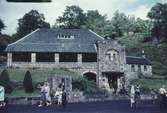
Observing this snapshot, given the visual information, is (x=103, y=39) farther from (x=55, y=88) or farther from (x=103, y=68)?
(x=55, y=88)

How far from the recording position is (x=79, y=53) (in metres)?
34.1

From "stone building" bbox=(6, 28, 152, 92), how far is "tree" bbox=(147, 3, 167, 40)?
776 inches

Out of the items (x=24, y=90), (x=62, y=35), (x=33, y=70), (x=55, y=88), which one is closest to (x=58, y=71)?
(x=33, y=70)

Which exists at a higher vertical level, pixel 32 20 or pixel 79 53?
pixel 32 20

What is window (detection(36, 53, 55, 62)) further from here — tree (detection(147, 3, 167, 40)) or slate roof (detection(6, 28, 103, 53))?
tree (detection(147, 3, 167, 40))

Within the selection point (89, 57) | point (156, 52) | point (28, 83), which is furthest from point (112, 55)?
point (156, 52)

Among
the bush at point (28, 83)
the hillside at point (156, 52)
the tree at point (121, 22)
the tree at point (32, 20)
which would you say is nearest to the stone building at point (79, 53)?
the bush at point (28, 83)

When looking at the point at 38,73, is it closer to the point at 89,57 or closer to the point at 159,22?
the point at 89,57

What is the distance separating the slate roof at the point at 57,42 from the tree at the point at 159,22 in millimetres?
19865

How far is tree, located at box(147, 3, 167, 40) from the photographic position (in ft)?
32.4

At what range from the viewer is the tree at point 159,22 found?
987 cm

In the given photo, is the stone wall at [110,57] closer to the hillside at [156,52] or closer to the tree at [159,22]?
the hillside at [156,52]

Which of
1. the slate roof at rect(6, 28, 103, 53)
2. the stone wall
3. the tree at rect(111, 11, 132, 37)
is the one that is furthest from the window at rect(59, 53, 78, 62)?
the tree at rect(111, 11, 132, 37)

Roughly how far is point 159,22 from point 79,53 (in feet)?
75.0
